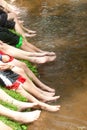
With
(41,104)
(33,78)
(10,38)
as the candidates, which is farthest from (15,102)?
(10,38)

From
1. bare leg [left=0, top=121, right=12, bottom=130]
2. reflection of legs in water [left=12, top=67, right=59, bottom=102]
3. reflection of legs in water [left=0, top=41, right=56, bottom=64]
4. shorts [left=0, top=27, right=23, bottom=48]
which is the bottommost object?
bare leg [left=0, top=121, right=12, bottom=130]

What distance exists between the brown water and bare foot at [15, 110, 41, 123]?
0.32ft

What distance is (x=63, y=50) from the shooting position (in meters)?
6.70

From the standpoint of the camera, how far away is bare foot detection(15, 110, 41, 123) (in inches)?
171

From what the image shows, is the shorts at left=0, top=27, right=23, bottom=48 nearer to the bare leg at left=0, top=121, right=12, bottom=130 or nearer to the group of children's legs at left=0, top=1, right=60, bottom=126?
the group of children's legs at left=0, top=1, right=60, bottom=126

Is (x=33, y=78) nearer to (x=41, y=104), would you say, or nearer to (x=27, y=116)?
(x=41, y=104)

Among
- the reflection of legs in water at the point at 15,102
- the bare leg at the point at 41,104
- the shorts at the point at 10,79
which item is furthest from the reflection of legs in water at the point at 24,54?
the reflection of legs in water at the point at 15,102

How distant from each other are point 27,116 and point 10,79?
63 cm

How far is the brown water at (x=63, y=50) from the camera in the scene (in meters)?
4.61

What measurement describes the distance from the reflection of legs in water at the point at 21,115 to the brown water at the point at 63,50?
10cm

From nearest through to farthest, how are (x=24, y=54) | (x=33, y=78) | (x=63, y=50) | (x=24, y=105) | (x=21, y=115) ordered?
(x=21, y=115)
(x=24, y=105)
(x=33, y=78)
(x=24, y=54)
(x=63, y=50)

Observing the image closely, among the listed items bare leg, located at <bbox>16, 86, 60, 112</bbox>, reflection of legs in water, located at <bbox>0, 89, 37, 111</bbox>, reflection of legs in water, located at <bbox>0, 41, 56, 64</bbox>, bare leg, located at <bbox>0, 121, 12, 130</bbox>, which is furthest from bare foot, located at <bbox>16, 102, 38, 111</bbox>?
reflection of legs in water, located at <bbox>0, 41, 56, 64</bbox>

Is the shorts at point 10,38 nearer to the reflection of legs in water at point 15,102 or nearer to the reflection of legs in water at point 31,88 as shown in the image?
the reflection of legs in water at point 31,88

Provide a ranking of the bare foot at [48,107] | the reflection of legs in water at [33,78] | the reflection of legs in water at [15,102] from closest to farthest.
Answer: the reflection of legs in water at [15,102], the bare foot at [48,107], the reflection of legs in water at [33,78]
